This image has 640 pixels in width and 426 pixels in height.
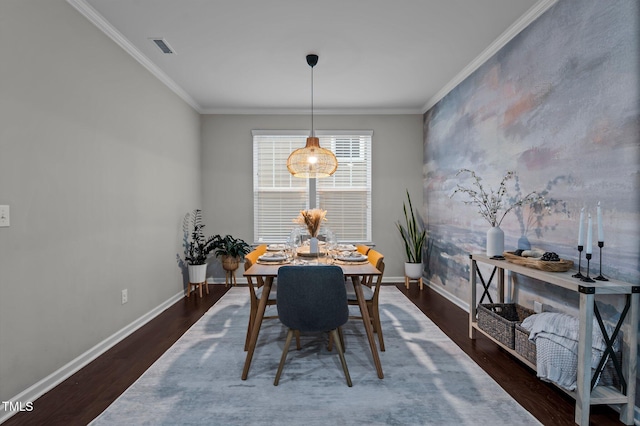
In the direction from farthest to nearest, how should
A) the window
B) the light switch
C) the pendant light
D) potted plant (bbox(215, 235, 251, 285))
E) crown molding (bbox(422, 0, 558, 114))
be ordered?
the window, potted plant (bbox(215, 235, 251, 285)), the pendant light, crown molding (bbox(422, 0, 558, 114)), the light switch

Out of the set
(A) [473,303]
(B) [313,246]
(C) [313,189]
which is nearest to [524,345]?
(A) [473,303]

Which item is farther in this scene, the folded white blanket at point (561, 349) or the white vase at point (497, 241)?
the white vase at point (497, 241)

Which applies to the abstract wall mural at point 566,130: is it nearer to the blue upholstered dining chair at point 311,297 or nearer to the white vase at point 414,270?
the white vase at point 414,270

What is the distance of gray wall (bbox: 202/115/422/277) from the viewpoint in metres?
5.12

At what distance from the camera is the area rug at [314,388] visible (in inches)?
71.2

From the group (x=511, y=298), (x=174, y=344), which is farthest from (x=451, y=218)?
(x=174, y=344)

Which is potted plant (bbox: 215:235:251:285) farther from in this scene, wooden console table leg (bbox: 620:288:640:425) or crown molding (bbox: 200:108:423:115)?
wooden console table leg (bbox: 620:288:640:425)

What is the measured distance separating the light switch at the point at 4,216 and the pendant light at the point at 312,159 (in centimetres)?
224

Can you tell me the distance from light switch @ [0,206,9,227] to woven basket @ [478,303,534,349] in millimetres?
3297

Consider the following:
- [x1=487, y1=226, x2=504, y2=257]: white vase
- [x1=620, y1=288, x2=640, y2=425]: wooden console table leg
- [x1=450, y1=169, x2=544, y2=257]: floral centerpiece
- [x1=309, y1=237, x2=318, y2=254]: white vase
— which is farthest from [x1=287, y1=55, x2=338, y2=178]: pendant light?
[x1=620, y1=288, x2=640, y2=425]: wooden console table leg

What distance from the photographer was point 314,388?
2.08 meters

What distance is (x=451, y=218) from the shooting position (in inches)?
162

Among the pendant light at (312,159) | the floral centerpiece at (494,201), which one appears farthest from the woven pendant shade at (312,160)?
the floral centerpiece at (494,201)

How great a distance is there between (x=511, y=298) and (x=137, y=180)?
375 cm
